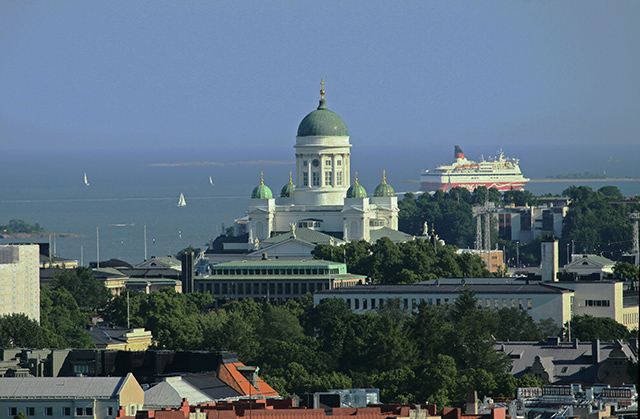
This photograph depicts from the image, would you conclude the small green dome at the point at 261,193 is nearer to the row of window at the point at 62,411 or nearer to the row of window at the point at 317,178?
the row of window at the point at 317,178

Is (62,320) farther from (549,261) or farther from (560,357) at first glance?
(549,261)

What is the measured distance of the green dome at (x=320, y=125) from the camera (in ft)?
588

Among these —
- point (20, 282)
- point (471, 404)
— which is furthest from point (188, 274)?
point (471, 404)

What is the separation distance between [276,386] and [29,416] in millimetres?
18147

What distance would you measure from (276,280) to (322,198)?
35.8m

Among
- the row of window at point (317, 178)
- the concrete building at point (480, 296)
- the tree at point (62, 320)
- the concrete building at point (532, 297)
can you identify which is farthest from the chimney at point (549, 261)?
the row of window at point (317, 178)

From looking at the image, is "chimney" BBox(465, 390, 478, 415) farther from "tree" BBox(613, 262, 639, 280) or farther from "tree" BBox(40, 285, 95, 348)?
"tree" BBox(613, 262, 639, 280)

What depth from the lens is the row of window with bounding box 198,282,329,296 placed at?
477 feet

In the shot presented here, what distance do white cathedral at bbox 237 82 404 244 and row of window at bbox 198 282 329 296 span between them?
2686 cm

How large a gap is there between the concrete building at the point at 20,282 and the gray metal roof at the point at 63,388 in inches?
1941

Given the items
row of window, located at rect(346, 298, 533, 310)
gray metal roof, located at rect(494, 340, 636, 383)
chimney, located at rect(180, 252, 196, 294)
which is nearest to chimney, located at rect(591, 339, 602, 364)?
gray metal roof, located at rect(494, 340, 636, 383)

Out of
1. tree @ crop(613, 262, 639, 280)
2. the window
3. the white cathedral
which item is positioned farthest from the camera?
the window

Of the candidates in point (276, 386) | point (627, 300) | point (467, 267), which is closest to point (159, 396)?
point (276, 386)

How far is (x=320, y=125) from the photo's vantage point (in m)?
179
